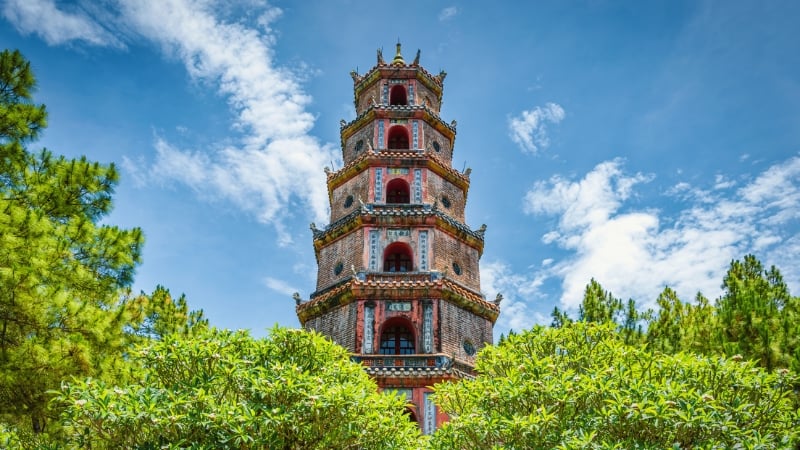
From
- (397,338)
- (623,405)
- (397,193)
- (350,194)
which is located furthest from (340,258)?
(623,405)

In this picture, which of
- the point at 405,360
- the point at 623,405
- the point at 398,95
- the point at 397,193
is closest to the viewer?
the point at 623,405

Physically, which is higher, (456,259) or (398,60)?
(398,60)

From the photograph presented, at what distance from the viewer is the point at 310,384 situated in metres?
9.80

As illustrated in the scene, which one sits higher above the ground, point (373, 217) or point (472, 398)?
point (373, 217)

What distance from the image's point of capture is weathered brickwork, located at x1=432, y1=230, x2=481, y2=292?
19125 millimetres

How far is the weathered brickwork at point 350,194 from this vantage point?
20.7 metres

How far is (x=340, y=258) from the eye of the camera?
19.6 metres

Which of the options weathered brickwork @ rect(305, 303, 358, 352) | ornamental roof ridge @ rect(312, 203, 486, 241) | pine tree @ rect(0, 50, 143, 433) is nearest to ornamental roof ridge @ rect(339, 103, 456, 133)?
ornamental roof ridge @ rect(312, 203, 486, 241)

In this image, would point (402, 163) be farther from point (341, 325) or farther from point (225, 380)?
point (225, 380)

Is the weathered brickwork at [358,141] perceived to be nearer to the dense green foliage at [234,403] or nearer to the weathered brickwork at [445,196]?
the weathered brickwork at [445,196]

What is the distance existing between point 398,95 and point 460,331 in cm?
1057

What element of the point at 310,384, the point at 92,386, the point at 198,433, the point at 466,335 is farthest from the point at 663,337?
the point at 92,386

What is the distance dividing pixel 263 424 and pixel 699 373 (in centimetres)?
691

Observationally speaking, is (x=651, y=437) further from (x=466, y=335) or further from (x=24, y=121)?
(x=24, y=121)
